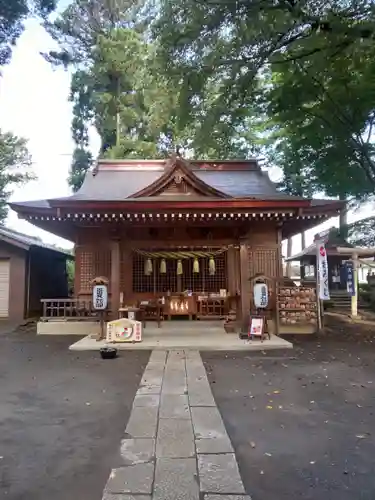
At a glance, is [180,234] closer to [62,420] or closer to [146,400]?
[146,400]

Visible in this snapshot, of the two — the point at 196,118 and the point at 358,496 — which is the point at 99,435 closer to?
the point at 358,496

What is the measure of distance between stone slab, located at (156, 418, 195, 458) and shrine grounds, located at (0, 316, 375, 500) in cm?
36

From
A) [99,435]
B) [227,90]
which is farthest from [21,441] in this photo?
[227,90]

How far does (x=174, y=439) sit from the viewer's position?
3.16 meters

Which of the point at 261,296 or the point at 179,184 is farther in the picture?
the point at 179,184

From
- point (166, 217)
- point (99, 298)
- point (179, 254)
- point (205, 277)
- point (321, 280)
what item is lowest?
point (99, 298)

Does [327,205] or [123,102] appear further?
A: [123,102]

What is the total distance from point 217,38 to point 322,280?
6.34 metres

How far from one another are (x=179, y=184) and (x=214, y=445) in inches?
320

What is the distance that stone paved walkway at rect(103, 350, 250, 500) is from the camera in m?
2.36

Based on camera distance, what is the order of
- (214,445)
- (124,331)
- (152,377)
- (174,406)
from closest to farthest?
(214,445) < (174,406) < (152,377) < (124,331)

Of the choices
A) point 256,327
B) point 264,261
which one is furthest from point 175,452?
point 264,261

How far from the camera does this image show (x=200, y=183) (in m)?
10.2

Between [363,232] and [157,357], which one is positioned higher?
[363,232]
